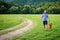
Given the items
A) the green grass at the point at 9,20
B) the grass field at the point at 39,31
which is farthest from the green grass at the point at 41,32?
the green grass at the point at 9,20

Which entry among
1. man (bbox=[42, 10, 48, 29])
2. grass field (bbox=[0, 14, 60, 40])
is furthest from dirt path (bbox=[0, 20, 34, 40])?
man (bbox=[42, 10, 48, 29])

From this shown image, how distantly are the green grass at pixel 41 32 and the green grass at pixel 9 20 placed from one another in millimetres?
156

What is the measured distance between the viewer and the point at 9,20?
4684 mm

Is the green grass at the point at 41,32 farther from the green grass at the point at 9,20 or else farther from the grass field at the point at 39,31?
the green grass at the point at 9,20

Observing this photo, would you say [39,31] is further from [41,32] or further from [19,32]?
[19,32]

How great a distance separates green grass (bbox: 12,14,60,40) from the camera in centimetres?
447

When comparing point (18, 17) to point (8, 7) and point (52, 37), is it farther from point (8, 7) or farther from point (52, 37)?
point (52, 37)

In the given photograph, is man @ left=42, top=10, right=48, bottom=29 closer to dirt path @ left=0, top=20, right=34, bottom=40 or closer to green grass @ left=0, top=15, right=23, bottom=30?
dirt path @ left=0, top=20, right=34, bottom=40

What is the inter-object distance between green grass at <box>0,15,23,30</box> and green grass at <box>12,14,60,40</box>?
16 cm

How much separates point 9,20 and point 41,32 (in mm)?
742

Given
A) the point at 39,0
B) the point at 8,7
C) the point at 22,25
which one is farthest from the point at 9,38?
the point at 39,0

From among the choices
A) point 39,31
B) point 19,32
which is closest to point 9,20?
point 19,32

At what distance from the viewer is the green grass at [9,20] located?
4.62m

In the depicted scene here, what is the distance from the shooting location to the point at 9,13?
4.75 m
